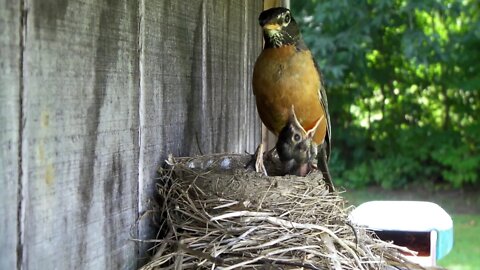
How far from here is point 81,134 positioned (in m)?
1.49

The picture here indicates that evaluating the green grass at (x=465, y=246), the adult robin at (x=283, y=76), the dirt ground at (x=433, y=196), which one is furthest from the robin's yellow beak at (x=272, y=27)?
Answer: the dirt ground at (x=433, y=196)

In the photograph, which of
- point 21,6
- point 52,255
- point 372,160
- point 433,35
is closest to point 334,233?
point 52,255

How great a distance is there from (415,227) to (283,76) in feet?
3.59

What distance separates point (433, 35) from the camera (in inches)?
356

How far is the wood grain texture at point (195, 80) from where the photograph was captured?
1.90 meters

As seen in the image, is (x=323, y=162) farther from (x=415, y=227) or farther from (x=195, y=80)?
(x=195, y=80)

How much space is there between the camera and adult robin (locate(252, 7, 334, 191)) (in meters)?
2.50

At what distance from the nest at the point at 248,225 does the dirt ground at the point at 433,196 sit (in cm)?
805

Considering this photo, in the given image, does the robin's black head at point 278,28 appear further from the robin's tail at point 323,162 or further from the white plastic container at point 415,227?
the white plastic container at point 415,227

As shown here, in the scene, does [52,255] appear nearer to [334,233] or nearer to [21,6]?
[21,6]

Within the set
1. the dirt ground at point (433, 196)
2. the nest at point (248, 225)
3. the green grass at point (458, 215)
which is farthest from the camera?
the dirt ground at point (433, 196)

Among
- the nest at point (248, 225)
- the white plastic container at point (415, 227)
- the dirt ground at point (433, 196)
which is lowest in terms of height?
the dirt ground at point (433, 196)

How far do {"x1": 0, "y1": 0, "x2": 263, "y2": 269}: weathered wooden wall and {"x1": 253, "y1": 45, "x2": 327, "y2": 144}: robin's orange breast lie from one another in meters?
0.23

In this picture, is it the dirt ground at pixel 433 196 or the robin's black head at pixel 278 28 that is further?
the dirt ground at pixel 433 196
